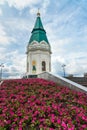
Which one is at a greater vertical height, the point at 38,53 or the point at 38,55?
the point at 38,53

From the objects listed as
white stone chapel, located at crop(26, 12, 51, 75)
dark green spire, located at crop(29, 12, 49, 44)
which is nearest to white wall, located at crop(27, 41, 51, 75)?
white stone chapel, located at crop(26, 12, 51, 75)

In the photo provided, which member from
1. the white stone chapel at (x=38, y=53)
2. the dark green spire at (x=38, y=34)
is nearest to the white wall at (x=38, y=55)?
the white stone chapel at (x=38, y=53)

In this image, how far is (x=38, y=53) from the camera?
129 ft

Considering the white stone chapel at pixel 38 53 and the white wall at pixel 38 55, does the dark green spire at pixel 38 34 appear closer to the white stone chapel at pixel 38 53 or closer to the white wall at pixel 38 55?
the white stone chapel at pixel 38 53

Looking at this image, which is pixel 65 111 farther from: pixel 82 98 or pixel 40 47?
pixel 40 47

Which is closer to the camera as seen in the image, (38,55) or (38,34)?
(38,55)

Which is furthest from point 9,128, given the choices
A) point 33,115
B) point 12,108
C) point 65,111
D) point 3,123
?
point 65,111

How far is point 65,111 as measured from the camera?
488 cm

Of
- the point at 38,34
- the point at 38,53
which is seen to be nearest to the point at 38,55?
the point at 38,53

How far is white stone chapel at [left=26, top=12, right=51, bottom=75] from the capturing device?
39375 mm

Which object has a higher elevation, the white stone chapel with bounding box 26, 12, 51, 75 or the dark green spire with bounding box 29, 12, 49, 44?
the dark green spire with bounding box 29, 12, 49, 44

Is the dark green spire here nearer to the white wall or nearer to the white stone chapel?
the white stone chapel

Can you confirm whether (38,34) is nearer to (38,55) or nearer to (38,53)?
(38,53)

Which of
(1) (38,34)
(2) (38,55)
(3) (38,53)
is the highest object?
(1) (38,34)
